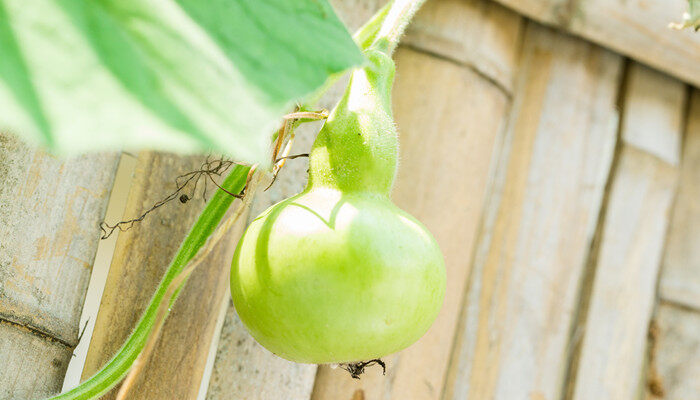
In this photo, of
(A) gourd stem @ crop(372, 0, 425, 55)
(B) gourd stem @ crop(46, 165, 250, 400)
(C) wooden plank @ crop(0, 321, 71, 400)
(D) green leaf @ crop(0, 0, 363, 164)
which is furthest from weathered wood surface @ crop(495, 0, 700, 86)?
(D) green leaf @ crop(0, 0, 363, 164)

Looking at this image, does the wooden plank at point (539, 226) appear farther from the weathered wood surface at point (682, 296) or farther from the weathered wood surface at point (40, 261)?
the weathered wood surface at point (40, 261)

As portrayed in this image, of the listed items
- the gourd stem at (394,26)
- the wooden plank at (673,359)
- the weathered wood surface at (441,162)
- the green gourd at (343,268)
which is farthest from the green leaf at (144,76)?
the wooden plank at (673,359)

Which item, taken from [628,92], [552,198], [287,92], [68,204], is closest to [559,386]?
[552,198]

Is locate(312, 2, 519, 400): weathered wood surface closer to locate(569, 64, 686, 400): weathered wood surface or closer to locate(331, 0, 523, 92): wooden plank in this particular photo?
locate(331, 0, 523, 92): wooden plank

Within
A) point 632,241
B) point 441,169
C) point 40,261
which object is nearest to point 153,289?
point 40,261

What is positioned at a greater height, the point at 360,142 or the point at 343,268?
the point at 360,142

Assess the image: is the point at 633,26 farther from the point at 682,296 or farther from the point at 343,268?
the point at 343,268
